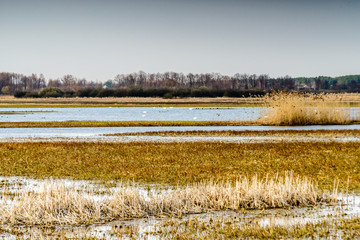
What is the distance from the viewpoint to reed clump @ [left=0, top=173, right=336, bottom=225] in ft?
38.8

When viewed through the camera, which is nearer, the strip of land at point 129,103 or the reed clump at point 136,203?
the reed clump at point 136,203

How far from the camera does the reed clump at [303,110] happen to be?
44625mm

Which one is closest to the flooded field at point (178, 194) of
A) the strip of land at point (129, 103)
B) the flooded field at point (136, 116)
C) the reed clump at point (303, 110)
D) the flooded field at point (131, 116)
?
the reed clump at point (303, 110)

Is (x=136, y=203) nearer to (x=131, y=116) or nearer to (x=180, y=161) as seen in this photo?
(x=180, y=161)

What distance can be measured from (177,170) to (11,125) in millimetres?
32347

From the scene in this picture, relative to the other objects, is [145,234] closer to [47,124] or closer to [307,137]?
[307,137]

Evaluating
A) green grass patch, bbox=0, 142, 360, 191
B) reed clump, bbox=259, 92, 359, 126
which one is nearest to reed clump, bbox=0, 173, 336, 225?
green grass patch, bbox=0, 142, 360, 191

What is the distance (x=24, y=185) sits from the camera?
16.7m

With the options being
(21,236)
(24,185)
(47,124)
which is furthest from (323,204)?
(47,124)

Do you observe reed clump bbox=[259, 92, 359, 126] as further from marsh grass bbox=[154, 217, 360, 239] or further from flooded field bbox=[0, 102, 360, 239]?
marsh grass bbox=[154, 217, 360, 239]

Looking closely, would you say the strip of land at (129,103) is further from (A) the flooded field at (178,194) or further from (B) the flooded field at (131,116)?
(A) the flooded field at (178,194)

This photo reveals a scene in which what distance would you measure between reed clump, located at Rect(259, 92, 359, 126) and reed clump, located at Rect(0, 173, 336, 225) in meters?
31.0

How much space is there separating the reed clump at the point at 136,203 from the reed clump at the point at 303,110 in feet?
102

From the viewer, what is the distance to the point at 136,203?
1261 cm
